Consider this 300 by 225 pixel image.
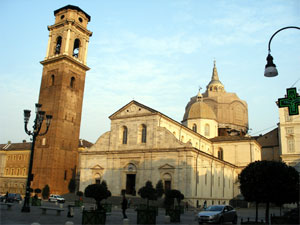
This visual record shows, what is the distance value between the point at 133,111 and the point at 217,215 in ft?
86.8

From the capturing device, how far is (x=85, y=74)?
54.2 m

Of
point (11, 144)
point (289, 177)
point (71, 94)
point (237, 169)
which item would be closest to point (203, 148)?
point (237, 169)

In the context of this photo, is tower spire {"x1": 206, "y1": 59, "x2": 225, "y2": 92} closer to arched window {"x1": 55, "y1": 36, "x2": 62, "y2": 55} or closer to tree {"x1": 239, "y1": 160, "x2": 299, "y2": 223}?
arched window {"x1": 55, "y1": 36, "x2": 62, "y2": 55}

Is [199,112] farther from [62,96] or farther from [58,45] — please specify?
[58,45]

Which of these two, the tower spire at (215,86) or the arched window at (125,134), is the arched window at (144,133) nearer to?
the arched window at (125,134)

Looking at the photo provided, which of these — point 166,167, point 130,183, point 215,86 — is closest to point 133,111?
point 166,167

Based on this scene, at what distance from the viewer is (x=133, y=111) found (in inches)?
1709

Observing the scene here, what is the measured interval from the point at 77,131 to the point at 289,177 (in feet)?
126

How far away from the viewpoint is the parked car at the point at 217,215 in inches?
723

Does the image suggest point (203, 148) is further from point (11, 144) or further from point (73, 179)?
point (11, 144)

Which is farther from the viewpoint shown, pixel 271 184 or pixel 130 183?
pixel 130 183

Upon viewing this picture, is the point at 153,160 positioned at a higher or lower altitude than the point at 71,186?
higher

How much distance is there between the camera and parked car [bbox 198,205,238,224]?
18.4 metres

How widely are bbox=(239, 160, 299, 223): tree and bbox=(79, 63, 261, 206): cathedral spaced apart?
59.6ft
